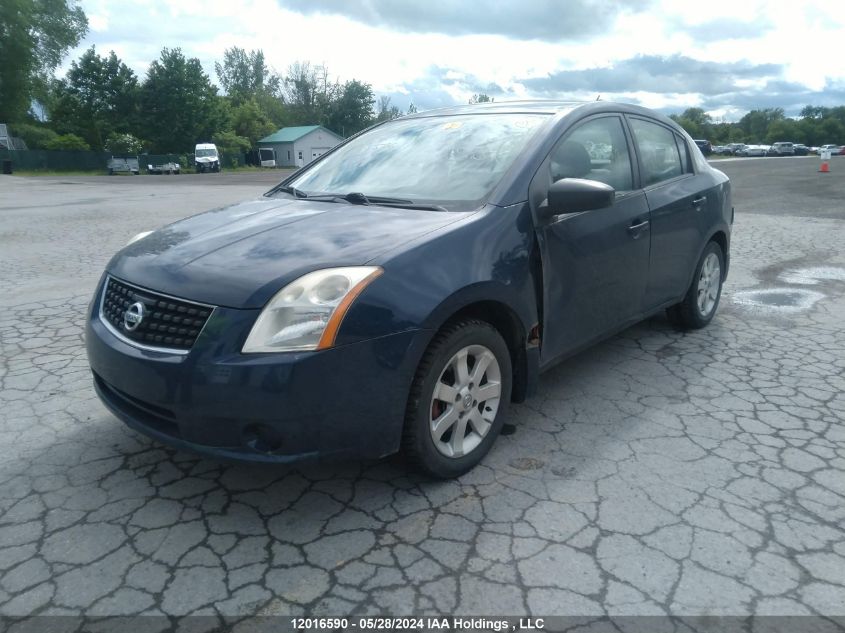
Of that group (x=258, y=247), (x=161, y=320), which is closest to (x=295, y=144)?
(x=258, y=247)

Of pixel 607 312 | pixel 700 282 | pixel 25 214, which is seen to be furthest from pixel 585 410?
pixel 25 214

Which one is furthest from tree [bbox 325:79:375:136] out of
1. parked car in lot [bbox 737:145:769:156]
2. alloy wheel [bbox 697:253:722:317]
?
alloy wheel [bbox 697:253:722:317]

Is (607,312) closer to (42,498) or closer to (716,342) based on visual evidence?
(716,342)

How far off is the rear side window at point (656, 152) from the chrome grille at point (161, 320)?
297 centimetres

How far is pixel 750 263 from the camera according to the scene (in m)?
7.97

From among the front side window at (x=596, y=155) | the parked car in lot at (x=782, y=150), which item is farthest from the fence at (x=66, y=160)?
the parked car in lot at (x=782, y=150)

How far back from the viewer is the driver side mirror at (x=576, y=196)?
311 centimetres

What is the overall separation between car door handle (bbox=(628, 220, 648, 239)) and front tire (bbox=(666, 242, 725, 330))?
42.4 inches

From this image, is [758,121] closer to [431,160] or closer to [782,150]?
[782,150]

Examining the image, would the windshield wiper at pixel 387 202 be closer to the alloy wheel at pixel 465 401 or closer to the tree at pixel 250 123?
the alloy wheel at pixel 465 401

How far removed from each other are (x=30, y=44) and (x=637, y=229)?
221 ft

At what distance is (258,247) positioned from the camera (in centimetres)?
279

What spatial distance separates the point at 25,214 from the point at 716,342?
1468 centimetres

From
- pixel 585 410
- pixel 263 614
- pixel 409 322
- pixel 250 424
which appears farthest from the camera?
pixel 585 410
